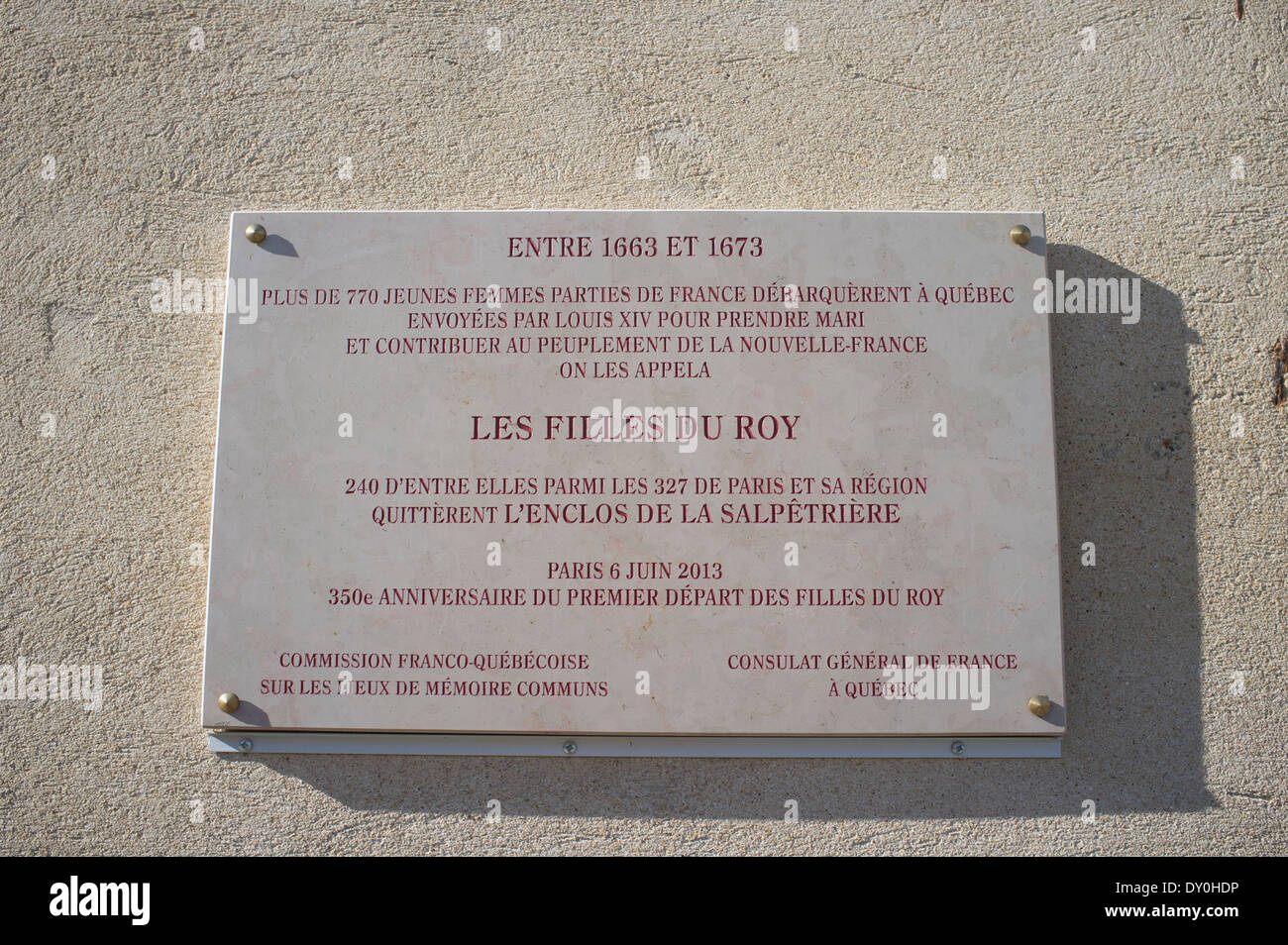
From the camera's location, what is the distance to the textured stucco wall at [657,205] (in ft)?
8.50

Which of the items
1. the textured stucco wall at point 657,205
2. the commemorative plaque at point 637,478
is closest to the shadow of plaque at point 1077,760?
the textured stucco wall at point 657,205

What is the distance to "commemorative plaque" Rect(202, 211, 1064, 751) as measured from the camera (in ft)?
8.31

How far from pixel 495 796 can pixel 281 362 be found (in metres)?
1.47

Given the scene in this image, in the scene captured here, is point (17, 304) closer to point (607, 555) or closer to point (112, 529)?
point (112, 529)

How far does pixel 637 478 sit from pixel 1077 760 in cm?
155

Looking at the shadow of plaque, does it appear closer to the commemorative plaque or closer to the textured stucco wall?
the textured stucco wall

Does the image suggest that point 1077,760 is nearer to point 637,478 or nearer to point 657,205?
point 637,478

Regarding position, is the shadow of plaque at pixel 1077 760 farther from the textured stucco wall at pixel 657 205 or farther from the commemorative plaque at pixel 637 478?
the commemorative plaque at pixel 637 478

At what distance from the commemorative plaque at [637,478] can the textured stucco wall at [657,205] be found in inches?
7.8

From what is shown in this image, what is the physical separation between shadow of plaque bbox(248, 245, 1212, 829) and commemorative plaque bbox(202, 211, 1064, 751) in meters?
0.15

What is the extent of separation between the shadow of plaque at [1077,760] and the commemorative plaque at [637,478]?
0.49ft

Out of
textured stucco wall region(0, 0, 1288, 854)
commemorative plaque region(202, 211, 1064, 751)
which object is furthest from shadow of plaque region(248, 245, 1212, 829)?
commemorative plaque region(202, 211, 1064, 751)

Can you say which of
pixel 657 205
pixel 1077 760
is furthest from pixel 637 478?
pixel 1077 760

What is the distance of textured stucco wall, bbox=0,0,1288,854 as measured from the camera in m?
2.59
